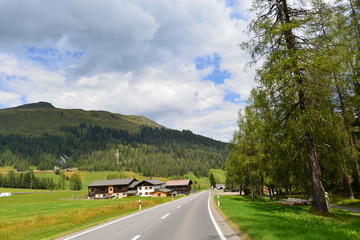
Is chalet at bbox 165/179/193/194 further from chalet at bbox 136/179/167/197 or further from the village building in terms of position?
chalet at bbox 136/179/167/197

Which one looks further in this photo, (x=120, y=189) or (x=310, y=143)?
(x=120, y=189)

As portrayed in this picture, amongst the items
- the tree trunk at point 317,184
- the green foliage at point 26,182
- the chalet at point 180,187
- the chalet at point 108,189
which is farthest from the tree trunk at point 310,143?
the green foliage at point 26,182

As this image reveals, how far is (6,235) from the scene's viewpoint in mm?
16453

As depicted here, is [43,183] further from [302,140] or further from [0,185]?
[302,140]

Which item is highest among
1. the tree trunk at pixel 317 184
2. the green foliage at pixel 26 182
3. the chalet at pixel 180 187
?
the green foliage at pixel 26 182

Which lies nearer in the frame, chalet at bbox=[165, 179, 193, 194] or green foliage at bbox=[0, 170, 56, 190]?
chalet at bbox=[165, 179, 193, 194]

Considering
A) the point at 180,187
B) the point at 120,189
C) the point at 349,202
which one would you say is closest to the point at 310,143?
the point at 349,202

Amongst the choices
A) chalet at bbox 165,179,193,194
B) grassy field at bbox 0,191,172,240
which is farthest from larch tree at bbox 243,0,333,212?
chalet at bbox 165,179,193,194

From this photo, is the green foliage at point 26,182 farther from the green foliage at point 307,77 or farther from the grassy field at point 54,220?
the green foliage at point 307,77

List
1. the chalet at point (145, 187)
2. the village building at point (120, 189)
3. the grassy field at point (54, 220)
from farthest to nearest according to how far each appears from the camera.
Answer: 1. the chalet at point (145, 187)
2. the village building at point (120, 189)
3. the grassy field at point (54, 220)

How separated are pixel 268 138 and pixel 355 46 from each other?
22.4ft

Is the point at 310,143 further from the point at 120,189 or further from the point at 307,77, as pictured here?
the point at 120,189

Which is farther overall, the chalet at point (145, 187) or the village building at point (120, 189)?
the chalet at point (145, 187)

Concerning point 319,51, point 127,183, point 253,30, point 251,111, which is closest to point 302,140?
point 319,51
